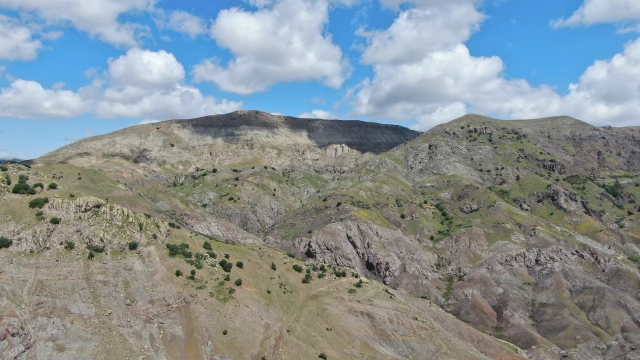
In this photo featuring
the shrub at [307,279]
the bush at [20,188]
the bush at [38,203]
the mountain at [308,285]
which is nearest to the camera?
the mountain at [308,285]

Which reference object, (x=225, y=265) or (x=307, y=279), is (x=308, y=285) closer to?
(x=307, y=279)

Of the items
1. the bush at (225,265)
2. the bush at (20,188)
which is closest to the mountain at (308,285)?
the bush at (225,265)

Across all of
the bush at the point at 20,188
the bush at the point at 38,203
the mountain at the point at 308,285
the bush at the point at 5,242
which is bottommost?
the mountain at the point at 308,285

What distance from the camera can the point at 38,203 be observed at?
86.5 meters

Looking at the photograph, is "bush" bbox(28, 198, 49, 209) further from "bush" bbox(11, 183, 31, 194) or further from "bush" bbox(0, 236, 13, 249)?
"bush" bbox(0, 236, 13, 249)

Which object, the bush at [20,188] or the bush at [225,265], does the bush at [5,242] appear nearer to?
the bush at [20,188]

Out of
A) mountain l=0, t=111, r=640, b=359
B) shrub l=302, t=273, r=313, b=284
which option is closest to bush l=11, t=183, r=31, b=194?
mountain l=0, t=111, r=640, b=359

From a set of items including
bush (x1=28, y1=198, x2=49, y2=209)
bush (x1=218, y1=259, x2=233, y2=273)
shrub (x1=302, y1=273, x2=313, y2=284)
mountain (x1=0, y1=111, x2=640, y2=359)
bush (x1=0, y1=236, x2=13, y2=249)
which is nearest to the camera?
mountain (x1=0, y1=111, x2=640, y2=359)

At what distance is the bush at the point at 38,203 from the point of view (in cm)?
8594

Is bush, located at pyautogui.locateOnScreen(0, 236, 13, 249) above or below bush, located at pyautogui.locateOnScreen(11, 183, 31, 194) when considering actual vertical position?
below

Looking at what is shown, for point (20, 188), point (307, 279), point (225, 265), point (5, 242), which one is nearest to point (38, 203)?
point (20, 188)

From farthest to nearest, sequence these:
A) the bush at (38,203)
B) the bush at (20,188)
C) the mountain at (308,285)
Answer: the bush at (20,188) → the bush at (38,203) → the mountain at (308,285)

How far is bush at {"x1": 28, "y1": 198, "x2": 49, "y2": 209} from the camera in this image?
85938 mm

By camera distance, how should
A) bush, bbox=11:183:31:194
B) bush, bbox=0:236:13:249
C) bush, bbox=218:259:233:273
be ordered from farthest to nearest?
bush, bbox=218:259:233:273, bush, bbox=11:183:31:194, bush, bbox=0:236:13:249
